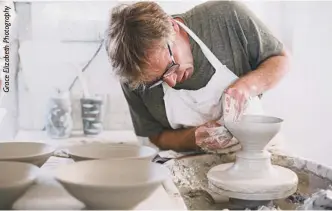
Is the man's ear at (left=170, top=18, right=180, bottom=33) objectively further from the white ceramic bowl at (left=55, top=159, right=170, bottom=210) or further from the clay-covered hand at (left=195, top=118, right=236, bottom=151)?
the white ceramic bowl at (left=55, top=159, right=170, bottom=210)

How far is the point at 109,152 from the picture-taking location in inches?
38.6

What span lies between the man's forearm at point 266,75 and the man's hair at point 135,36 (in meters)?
0.24

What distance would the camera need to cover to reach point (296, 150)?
54.6 inches

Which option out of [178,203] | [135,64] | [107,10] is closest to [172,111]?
[135,64]

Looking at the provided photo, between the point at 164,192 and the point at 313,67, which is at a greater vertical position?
the point at 313,67

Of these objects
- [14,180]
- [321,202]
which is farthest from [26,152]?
[321,202]

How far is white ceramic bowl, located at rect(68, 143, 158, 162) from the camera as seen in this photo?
0.95 meters

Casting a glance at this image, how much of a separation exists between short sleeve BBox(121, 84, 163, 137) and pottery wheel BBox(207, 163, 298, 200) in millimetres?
314

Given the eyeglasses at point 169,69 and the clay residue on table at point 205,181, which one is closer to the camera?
the clay residue on table at point 205,181

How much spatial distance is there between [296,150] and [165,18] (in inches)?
21.6

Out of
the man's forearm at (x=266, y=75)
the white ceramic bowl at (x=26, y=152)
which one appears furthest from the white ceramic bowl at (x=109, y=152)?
the man's forearm at (x=266, y=75)

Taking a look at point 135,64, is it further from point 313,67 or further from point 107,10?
point 313,67

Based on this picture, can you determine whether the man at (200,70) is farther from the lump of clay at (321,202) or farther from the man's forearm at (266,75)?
the lump of clay at (321,202)

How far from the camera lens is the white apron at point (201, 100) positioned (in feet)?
4.10
